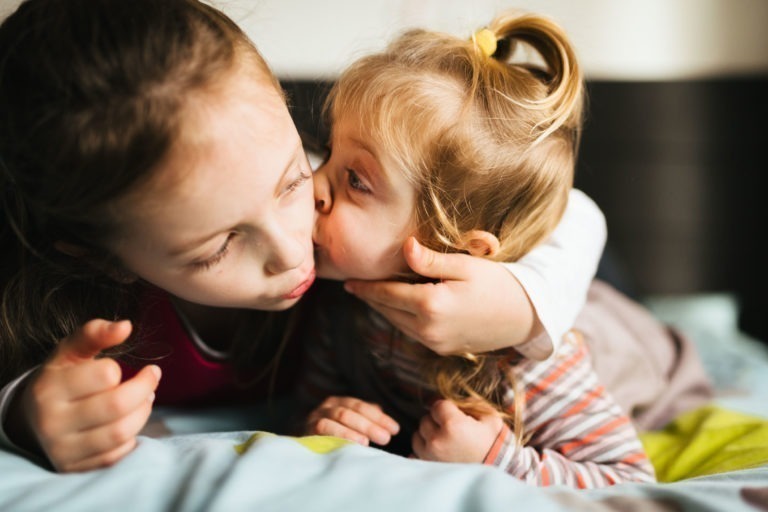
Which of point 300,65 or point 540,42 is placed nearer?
point 540,42

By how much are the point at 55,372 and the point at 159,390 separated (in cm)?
35

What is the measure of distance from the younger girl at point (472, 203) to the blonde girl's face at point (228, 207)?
0.08 metres

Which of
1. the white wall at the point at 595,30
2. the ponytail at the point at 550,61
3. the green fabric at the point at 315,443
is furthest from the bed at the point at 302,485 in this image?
the white wall at the point at 595,30

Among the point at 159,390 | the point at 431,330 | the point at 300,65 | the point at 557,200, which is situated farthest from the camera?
the point at 300,65

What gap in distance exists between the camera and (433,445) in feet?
2.50

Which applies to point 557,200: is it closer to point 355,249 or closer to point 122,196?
point 355,249

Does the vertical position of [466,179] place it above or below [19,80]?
below

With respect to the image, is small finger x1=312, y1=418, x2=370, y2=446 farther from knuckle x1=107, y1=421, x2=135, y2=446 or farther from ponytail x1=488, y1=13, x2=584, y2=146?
ponytail x1=488, y1=13, x2=584, y2=146

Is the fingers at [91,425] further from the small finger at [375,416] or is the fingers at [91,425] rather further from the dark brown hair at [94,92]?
the small finger at [375,416]

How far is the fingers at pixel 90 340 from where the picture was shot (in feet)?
1.93

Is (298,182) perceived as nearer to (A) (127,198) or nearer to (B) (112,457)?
(A) (127,198)

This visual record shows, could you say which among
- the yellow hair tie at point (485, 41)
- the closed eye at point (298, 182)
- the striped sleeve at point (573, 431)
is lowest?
the striped sleeve at point (573, 431)

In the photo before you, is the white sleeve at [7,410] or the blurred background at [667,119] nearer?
the white sleeve at [7,410]

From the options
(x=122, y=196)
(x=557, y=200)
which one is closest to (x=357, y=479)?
(x=122, y=196)
